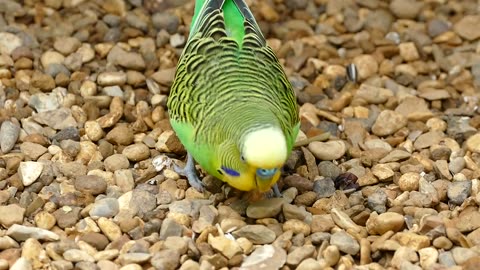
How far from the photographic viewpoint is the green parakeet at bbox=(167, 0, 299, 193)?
455cm

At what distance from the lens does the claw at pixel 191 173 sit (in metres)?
5.49

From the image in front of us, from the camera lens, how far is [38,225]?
505cm

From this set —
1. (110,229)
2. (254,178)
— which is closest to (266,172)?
(254,178)

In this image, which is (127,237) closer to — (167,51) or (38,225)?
(38,225)

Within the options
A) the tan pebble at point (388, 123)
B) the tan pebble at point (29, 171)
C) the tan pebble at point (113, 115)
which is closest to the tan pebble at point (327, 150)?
the tan pebble at point (388, 123)

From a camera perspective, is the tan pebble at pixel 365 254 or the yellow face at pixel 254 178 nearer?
the yellow face at pixel 254 178

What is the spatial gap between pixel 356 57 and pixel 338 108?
71 cm

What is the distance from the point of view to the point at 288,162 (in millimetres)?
5785

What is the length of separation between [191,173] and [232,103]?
0.78 meters

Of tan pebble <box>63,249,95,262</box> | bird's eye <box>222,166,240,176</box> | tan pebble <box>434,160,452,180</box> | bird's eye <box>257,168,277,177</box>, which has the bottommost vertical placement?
tan pebble <box>434,160,452,180</box>

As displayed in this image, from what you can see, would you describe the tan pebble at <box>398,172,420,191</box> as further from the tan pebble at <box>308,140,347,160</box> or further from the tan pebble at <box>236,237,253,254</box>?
the tan pebble at <box>236,237,253,254</box>

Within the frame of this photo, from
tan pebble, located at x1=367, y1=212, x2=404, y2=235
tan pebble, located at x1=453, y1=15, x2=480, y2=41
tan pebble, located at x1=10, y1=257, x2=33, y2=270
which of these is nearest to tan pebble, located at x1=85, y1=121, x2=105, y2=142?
tan pebble, located at x1=10, y1=257, x2=33, y2=270

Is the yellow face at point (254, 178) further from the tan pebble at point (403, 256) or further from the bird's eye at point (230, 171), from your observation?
the tan pebble at point (403, 256)

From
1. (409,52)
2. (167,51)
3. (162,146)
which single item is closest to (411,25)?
(409,52)
